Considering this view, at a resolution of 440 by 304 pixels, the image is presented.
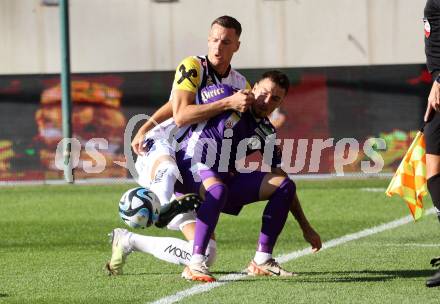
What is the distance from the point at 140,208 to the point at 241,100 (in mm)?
974

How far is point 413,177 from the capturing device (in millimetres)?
8438

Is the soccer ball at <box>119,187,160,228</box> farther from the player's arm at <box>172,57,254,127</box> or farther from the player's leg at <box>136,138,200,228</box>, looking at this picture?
the player's arm at <box>172,57,254,127</box>

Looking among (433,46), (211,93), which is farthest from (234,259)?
(433,46)

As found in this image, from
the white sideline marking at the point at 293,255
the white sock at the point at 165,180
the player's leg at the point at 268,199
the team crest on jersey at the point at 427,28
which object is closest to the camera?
the white sideline marking at the point at 293,255

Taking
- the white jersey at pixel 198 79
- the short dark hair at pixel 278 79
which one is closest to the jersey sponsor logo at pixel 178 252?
the white jersey at pixel 198 79

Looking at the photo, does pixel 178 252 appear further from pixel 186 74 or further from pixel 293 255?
pixel 293 255

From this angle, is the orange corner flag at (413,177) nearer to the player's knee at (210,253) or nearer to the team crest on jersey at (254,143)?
the team crest on jersey at (254,143)

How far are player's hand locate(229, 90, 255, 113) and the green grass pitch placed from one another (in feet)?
3.82

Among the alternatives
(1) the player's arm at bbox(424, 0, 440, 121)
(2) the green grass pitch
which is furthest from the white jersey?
(1) the player's arm at bbox(424, 0, 440, 121)

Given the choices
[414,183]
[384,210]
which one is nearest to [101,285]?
[414,183]

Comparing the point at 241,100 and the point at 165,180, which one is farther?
the point at 165,180

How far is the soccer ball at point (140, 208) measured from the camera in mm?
7543

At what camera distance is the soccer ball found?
754 cm

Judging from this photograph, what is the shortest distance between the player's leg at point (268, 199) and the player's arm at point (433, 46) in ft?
3.54
